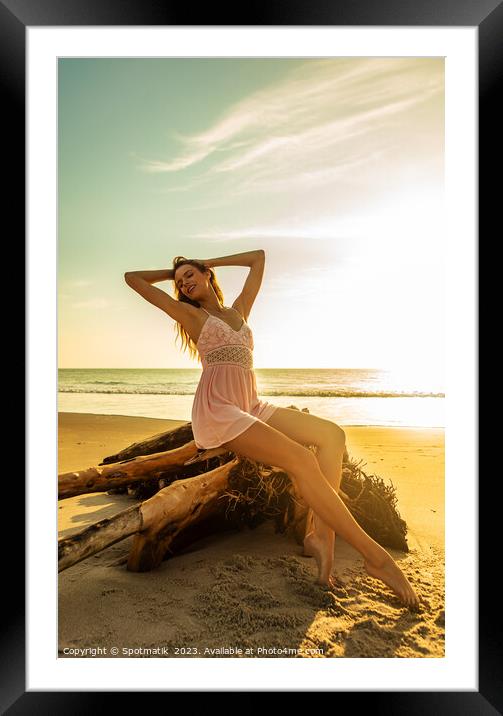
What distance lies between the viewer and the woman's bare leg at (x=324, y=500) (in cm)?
248

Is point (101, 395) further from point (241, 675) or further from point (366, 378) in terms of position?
point (241, 675)

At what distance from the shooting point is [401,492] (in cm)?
359

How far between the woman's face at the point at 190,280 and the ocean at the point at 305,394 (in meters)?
2.64

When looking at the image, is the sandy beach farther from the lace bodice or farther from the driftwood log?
the lace bodice

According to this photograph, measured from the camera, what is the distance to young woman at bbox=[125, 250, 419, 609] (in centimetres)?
250

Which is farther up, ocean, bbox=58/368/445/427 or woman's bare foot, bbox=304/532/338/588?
ocean, bbox=58/368/445/427

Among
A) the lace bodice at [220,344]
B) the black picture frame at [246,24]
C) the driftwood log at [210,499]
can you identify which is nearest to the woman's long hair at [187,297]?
the lace bodice at [220,344]

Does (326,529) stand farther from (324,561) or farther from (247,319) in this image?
(247,319)

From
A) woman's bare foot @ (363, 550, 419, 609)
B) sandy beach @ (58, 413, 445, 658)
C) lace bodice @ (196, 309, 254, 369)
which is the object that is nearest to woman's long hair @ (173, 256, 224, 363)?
lace bodice @ (196, 309, 254, 369)
